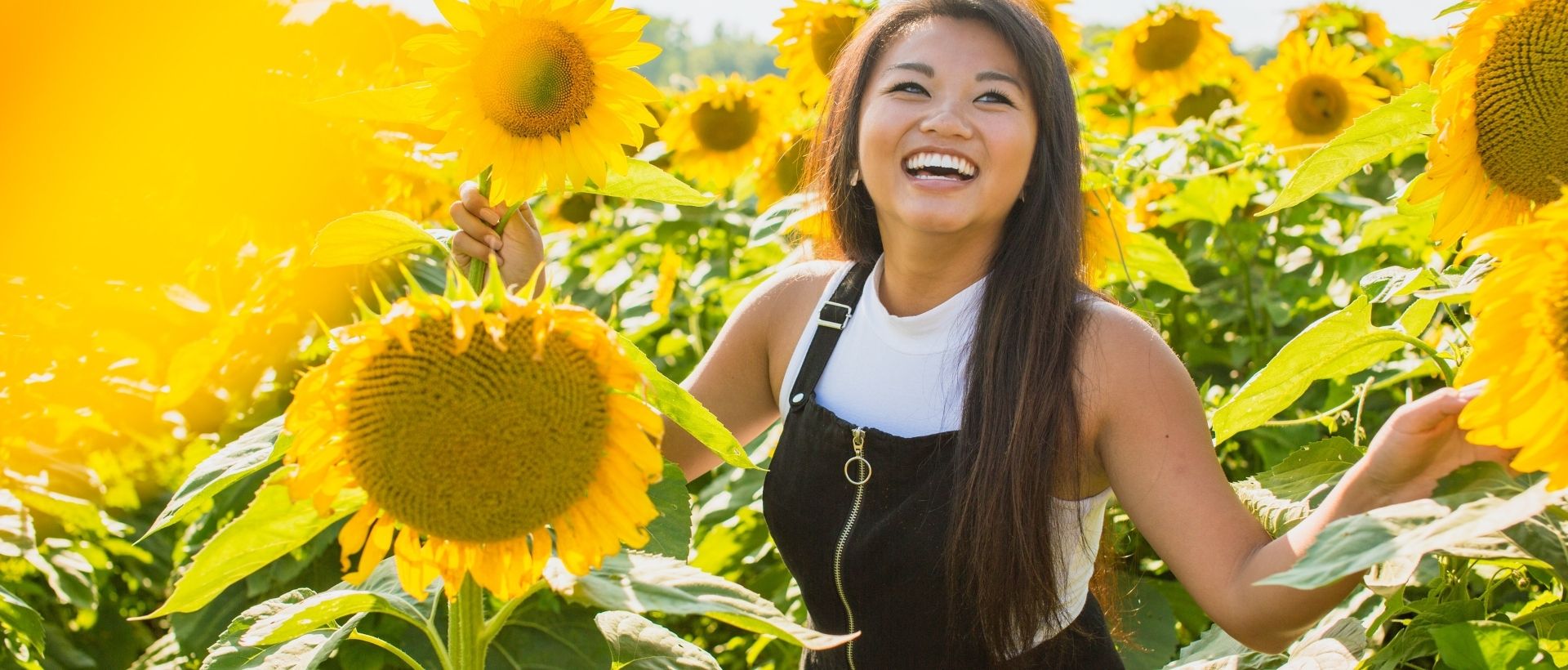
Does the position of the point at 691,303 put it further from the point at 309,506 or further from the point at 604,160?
the point at 309,506

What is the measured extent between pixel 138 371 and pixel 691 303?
1.21m

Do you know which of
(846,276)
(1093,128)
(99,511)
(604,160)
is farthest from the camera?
(1093,128)

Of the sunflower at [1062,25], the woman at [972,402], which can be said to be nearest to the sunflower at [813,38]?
the sunflower at [1062,25]

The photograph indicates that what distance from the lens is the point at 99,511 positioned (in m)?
2.55

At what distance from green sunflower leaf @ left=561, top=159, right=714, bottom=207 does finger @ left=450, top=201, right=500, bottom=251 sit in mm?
127

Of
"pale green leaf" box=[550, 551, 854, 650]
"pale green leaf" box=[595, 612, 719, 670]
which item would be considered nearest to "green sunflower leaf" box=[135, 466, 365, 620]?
"pale green leaf" box=[550, 551, 854, 650]

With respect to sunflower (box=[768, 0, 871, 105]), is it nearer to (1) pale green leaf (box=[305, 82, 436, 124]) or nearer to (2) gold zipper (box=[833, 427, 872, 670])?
(2) gold zipper (box=[833, 427, 872, 670])

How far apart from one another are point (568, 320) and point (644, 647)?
549 mm

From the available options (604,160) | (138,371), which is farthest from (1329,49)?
(138,371)

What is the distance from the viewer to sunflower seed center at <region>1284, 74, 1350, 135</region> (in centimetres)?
341

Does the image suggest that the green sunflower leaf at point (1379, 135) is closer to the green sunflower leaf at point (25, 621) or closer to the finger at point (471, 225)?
the finger at point (471, 225)

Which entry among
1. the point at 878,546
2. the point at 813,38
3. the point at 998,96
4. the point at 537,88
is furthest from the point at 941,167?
the point at 813,38

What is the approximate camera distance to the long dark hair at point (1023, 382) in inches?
71.1

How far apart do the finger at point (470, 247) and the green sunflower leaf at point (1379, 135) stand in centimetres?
87
